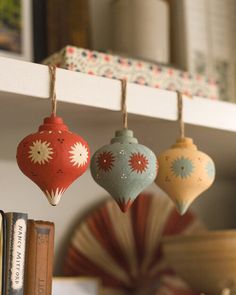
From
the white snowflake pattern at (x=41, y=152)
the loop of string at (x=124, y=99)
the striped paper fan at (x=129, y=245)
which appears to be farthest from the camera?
the striped paper fan at (x=129, y=245)

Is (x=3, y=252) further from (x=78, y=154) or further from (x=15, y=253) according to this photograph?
(x=78, y=154)

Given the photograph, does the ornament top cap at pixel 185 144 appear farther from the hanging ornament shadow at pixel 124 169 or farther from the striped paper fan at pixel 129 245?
the striped paper fan at pixel 129 245

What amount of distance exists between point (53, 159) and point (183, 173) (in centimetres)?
21

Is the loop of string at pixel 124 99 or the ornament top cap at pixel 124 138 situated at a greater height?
the loop of string at pixel 124 99

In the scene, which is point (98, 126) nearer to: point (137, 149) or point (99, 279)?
point (137, 149)

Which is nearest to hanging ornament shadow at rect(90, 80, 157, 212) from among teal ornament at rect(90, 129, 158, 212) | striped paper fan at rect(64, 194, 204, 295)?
teal ornament at rect(90, 129, 158, 212)

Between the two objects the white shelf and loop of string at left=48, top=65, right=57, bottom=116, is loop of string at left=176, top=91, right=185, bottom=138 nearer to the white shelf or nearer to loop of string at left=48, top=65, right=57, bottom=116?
the white shelf

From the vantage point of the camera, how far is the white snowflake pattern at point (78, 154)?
2.38ft

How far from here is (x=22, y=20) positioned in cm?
107

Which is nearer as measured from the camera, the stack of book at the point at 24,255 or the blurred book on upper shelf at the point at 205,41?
the stack of book at the point at 24,255

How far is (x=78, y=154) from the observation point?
0.73 m

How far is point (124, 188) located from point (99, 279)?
36 cm

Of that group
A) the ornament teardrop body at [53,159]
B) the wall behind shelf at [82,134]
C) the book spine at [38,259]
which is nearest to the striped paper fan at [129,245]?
the wall behind shelf at [82,134]

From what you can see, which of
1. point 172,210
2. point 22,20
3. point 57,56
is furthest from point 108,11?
point 172,210
